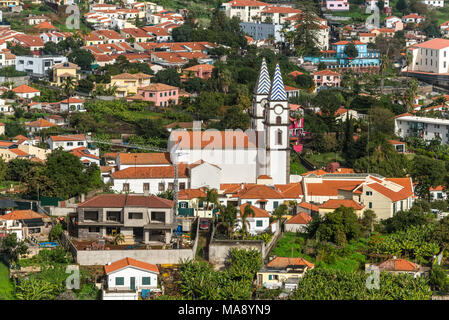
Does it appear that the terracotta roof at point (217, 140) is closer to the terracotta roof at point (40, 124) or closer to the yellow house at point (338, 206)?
the yellow house at point (338, 206)

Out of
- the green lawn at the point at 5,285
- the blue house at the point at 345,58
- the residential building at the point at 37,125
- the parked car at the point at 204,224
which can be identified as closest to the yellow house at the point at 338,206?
the parked car at the point at 204,224

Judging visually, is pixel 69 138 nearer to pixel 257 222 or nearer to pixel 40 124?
pixel 40 124

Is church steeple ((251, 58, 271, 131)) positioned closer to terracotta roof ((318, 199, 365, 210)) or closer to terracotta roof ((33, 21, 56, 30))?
terracotta roof ((318, 199, 365, 210))

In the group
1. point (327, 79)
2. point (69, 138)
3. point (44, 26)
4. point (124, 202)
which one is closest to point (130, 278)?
point (124, 202)
